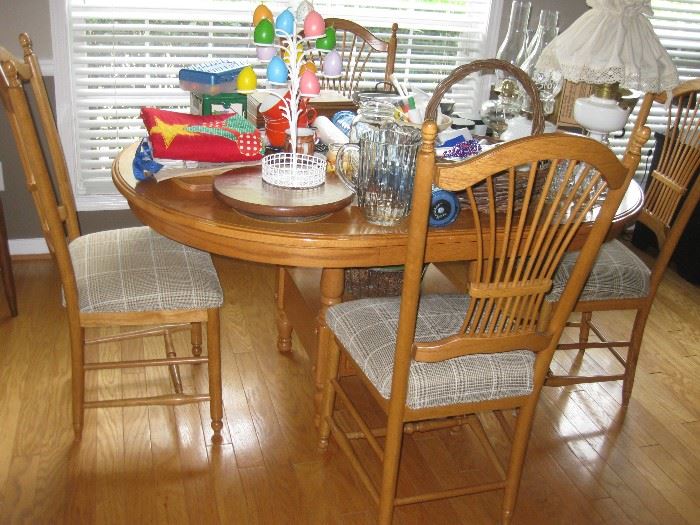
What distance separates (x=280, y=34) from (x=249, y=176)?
1.19 feet

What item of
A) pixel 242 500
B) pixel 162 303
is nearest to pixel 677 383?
pixel 242 500

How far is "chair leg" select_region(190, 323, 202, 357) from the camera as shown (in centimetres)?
251

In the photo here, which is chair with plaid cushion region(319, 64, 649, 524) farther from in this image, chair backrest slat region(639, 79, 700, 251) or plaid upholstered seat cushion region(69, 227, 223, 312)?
chair backrest slat region(639, 79, 700, 251)

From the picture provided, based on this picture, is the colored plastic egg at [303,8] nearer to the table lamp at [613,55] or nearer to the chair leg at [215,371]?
the table lamp at [613,55]

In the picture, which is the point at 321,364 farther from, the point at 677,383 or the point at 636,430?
the point at 677,383

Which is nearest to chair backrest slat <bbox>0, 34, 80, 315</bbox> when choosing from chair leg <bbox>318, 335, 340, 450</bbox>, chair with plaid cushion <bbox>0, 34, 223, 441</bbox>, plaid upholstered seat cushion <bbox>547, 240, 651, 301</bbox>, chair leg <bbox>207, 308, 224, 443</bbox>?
chair with plaid cushion <bbox>0, 34, 223, 441</bbox>

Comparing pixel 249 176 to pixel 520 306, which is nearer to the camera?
pixel 520 306

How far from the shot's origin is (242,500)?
77.0 inches

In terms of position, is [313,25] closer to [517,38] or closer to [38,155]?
[38,155]

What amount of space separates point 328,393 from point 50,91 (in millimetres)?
1807

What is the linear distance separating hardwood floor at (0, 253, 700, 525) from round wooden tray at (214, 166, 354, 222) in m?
0.77

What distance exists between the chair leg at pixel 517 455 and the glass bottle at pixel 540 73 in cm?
96

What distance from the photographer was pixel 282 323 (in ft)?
8.52

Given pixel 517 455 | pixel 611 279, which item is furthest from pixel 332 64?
pixel 517 455
